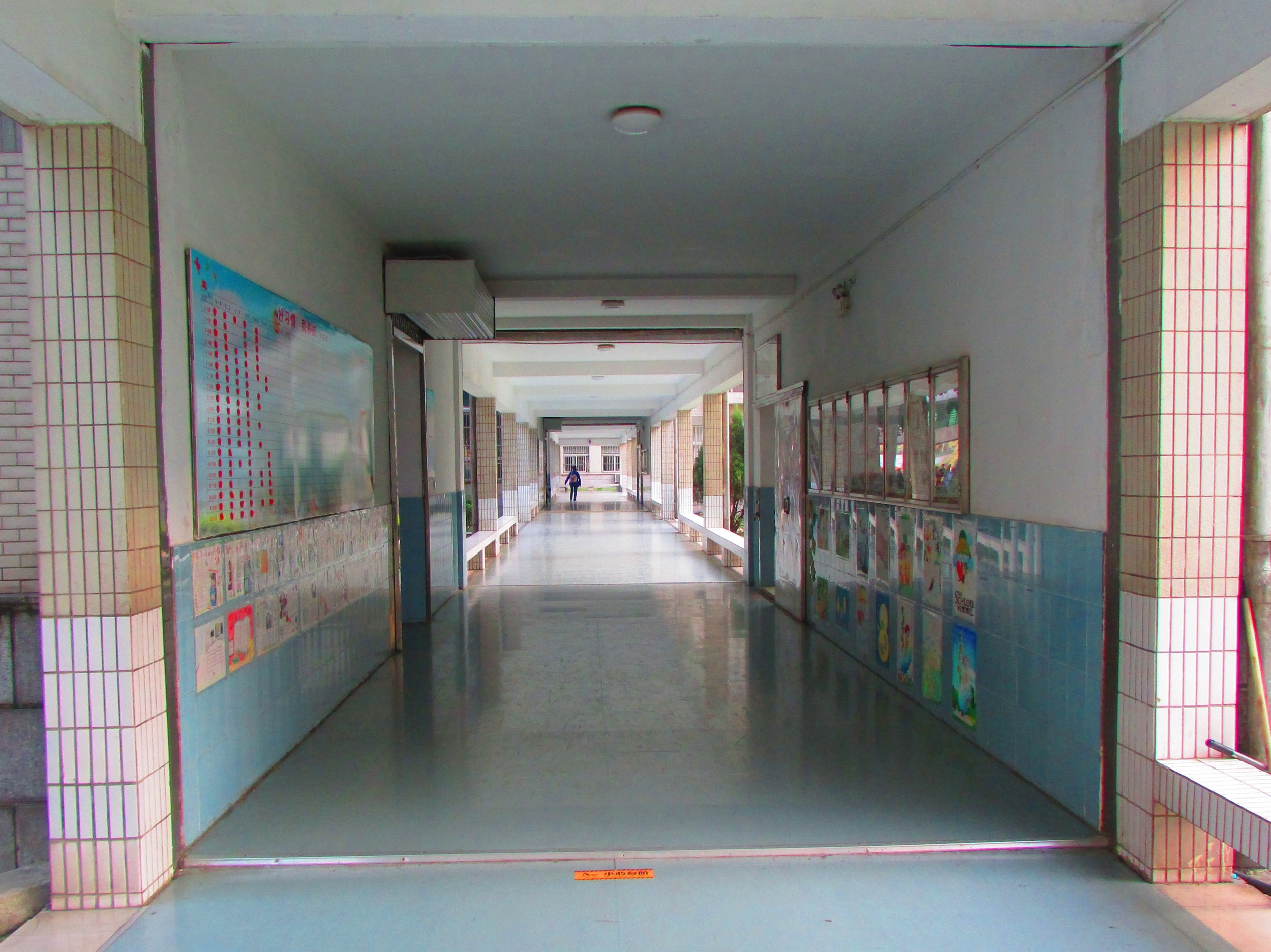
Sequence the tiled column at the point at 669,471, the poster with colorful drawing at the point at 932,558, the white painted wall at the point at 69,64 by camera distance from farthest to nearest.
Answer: the tiled column at the point at 669,471 < the poster with colorful drawing at the point at 932,558 < the white painted wall at the point at 69,64

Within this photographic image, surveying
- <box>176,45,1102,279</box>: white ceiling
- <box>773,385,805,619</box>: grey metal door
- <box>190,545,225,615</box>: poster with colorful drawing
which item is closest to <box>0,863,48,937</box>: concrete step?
<box>190,545,225,615</box>: poster with colorful drawing

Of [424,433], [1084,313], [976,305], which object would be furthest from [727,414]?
[1084,313]

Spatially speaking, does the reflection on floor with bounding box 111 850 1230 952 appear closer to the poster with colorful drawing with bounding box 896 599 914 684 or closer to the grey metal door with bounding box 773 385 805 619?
the poster with colorful drawing with bounding box 896 599 914 684

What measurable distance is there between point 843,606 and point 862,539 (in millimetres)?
633

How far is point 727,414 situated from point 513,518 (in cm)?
419

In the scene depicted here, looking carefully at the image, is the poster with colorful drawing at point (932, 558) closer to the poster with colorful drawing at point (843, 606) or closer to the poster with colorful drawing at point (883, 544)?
the poster with colorful drawing at point (883, 544)

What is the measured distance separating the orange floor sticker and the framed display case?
6.82 ft

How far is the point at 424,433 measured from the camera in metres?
6.15

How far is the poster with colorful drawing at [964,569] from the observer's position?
3326mm

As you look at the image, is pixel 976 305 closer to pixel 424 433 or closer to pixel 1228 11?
pixel 1228 11

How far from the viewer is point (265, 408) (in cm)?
319

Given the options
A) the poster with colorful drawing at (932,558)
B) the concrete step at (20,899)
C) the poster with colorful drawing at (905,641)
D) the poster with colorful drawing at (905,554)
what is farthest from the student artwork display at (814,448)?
the concrete step at (20,899)

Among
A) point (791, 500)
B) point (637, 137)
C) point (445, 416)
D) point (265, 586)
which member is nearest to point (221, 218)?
point (265, 586)

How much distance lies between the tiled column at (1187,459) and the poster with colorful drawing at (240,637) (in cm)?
308
